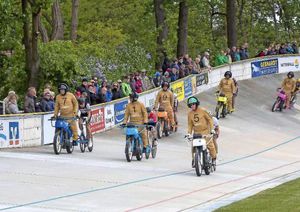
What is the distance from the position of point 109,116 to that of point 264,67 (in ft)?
68.0

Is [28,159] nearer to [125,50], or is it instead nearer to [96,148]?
[96,148]

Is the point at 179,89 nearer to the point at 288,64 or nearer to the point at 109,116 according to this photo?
the point at 109,116

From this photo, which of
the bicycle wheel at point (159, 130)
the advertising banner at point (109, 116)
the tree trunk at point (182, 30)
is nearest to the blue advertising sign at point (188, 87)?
the tree trunk at point (182, 30)

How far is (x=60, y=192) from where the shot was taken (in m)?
17.2

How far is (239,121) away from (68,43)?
26.7ft

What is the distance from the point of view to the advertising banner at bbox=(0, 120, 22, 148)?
24.9 metres

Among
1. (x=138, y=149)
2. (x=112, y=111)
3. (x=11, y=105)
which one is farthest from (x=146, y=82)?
(x=138, y=149)

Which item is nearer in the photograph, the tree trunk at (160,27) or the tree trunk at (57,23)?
the tree trunk at (57,23)

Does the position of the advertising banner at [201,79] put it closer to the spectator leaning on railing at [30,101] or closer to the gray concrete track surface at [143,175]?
the gray concrete track surface at [143,175]

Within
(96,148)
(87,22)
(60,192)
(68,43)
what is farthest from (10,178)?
(87,22)

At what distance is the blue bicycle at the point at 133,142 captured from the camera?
23.2 m

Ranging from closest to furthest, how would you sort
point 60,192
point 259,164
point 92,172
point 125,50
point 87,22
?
point 60,192
point 92,172
point 259,164
point 125,50
point 87,22

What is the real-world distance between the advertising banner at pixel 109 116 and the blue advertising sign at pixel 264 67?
19001mm

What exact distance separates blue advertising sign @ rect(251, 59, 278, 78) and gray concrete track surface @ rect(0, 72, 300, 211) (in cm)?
1452
